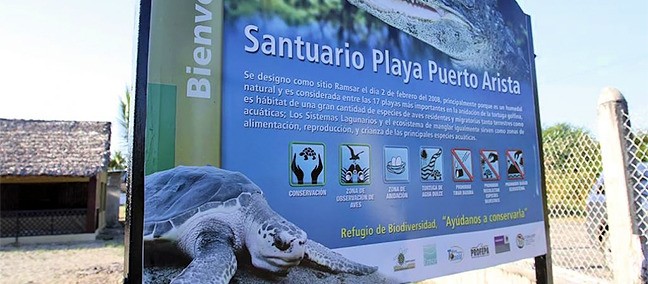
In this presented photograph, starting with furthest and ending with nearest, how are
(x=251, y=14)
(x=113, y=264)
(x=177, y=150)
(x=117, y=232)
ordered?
(x=117, y=232) → (x=113, y=264) → (x=251, y=14) → (x=177, y=150)

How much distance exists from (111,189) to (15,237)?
20.7 ft

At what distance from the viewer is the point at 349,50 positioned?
1.87m

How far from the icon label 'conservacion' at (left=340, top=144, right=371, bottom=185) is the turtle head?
1.08 feet

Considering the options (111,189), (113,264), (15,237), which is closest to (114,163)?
(111,189)

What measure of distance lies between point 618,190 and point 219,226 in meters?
2.68

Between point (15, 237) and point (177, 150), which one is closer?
point (177, 150)

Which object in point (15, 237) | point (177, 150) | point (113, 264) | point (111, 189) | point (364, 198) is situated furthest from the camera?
point (111, 189)

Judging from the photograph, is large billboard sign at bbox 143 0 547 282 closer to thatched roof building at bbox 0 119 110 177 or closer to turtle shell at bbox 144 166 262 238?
turtle shell at bbox 144 166 262 238

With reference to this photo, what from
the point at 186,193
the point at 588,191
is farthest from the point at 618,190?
the point at 186,193

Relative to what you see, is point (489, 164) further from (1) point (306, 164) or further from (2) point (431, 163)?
(1) point (306, 164)

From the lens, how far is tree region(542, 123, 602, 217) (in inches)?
128

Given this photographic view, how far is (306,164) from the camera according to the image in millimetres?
1660

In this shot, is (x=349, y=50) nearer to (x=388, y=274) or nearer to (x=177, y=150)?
(x=177, y=150)

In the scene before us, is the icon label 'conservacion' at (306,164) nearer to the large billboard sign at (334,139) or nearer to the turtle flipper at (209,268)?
the large billboard sign at (334,139)
